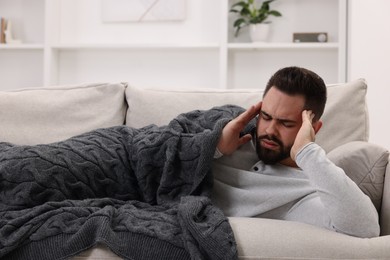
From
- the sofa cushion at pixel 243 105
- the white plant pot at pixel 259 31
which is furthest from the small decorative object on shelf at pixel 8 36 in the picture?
the sofa cushion at pixel 243 105

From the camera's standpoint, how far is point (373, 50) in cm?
311

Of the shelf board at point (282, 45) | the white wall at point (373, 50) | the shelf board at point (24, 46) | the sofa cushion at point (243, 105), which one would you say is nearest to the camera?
the sofa cushion at point (243, 105)

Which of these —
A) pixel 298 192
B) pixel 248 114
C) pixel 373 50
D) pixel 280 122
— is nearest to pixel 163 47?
pixel 373 50

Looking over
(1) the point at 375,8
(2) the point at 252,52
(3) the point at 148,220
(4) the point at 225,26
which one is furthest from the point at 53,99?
(1) the point at 375,8

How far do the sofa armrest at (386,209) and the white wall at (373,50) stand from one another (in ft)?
5.32

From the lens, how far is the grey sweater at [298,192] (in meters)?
1.34

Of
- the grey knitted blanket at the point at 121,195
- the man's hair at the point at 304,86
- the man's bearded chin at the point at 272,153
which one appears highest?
the man's hair at the point at 304,86

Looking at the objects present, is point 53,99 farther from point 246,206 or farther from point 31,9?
point 31,9

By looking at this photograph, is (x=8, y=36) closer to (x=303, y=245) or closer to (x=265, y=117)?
(x=265, y=117)

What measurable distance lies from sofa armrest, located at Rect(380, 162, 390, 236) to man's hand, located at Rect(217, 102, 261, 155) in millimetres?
472

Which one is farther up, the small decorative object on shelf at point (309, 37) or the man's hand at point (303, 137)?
the small decorative object on shelf at point (309, 37)

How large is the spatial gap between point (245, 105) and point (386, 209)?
747 mm

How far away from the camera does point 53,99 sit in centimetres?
220

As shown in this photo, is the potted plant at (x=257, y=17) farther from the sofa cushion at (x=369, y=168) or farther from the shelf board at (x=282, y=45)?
the sofa cushion at (x=369, y=168)
